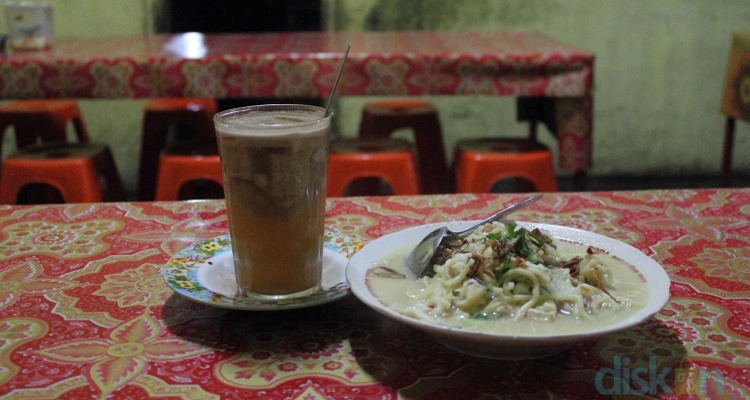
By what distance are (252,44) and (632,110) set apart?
270 centimetres

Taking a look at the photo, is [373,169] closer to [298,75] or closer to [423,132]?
[298,75]

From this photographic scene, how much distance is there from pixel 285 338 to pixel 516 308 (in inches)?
9.5

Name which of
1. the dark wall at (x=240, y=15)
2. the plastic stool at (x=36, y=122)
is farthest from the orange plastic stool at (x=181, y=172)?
the dark wall at (x=240, y=15)

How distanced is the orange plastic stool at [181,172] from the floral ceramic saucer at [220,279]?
1.25 meters

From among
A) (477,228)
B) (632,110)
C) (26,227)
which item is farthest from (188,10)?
(477,228)

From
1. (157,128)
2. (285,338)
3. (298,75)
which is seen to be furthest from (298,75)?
(285,338)

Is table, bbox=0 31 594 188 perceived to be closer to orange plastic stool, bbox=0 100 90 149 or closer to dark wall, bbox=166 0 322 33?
orange plastic stool, bbox=0 100 90 149

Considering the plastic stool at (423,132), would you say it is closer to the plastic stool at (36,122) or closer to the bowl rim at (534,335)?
the plastic stool at (36,122)

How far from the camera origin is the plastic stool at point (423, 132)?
2.80 m

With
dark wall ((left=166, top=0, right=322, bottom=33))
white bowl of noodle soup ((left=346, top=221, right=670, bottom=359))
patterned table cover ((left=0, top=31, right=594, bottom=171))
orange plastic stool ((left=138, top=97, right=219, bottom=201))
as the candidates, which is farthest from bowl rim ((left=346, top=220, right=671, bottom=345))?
dark wall ((left=166, top=0, right=322, bottom=33))

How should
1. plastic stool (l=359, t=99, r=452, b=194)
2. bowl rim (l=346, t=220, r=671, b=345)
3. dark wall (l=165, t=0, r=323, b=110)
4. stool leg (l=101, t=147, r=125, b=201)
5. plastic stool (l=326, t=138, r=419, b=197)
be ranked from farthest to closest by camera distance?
1. dark wall (l=165, t=0, r=323, b=110)
2. plastic stool (l=359, t=99, r=452, b=194)
3. stool leg (l=101, t=147, r=125, b=201)
4. plastic stool (l=326, t=138, r=419, b=197)
5. bowl rim (l=346, t=220, r=671, b=345)

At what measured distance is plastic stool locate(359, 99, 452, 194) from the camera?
2.80 metres

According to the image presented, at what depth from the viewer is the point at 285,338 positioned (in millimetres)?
742

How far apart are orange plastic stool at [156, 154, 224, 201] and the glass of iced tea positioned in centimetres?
139
